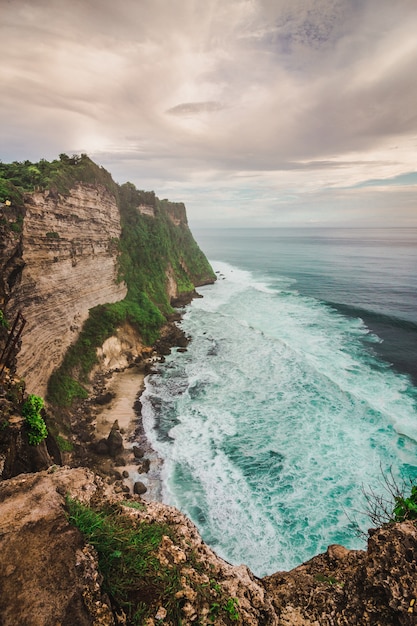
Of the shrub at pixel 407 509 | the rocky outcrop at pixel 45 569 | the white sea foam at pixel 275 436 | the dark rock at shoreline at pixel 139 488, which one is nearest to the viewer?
the rocky outcrop at pixel 45 569

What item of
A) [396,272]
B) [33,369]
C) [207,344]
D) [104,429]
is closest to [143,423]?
[104,429]

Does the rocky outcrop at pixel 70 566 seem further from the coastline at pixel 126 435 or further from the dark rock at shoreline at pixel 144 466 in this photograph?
Answer: the dark rock at shoreline at pixel 144 466

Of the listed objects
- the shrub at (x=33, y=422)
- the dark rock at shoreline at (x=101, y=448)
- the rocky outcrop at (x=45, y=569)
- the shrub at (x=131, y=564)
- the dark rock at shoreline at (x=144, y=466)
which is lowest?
the dark rock at shoreline at (x=144, y=466)

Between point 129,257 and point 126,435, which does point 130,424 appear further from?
point 129,257

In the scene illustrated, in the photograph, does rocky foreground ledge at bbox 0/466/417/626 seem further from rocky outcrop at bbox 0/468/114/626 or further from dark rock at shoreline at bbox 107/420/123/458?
dark rock at shoreline at bbox 107/420/123/458

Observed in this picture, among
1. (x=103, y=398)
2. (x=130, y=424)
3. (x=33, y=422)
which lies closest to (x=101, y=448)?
(x=130, y=424)

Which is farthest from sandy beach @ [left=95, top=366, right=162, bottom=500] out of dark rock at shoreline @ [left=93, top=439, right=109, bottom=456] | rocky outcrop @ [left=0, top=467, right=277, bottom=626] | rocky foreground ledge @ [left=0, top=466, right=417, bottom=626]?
rocky outcrop @ [left=0, top=467, right=277, bottom=626]

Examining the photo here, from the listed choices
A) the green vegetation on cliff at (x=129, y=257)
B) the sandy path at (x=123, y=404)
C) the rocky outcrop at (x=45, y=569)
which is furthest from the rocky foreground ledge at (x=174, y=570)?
the green vegetation on cliff at (x=129, y=257)
